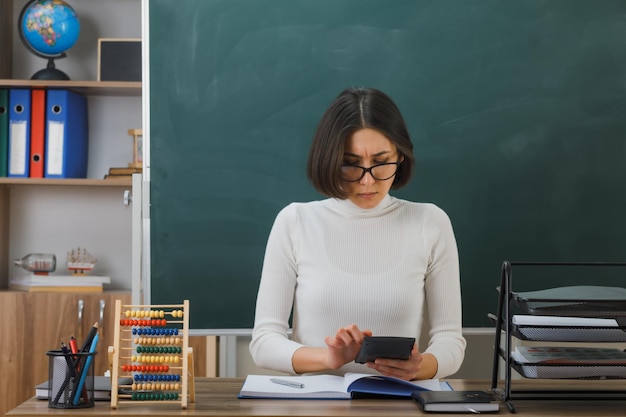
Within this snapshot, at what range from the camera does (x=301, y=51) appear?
2766 mm

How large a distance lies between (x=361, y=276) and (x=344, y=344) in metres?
0.47

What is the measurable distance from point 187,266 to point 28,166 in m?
1.06

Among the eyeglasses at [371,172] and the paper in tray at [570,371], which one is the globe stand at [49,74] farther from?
the paper in tray at [570,371]

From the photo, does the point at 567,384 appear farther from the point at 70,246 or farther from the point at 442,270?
the point at 70,246

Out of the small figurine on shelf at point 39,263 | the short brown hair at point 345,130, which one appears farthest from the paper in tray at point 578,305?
the small figurine on shelf at point 39,263

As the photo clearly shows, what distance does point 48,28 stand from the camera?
3387 mm

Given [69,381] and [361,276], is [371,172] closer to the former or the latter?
[361,276]

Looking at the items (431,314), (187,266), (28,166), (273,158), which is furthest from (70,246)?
(431,314)

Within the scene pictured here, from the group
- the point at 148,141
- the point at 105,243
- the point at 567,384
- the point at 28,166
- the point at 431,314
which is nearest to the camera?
the point at 567,384

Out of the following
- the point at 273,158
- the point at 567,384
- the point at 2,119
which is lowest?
the point at 567,384

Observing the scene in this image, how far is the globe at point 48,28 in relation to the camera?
338 centimetres

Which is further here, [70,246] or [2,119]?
[70,246]

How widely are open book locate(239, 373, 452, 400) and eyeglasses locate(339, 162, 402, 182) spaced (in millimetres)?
550

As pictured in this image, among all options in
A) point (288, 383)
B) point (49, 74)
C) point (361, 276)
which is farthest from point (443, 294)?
point (49, 74)
